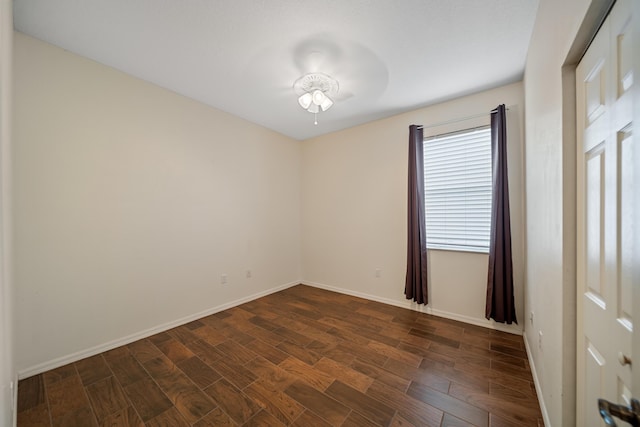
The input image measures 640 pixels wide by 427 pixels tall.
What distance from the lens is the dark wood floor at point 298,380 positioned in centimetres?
144

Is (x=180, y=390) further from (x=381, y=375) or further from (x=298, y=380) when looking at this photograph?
(x=381, y=375)

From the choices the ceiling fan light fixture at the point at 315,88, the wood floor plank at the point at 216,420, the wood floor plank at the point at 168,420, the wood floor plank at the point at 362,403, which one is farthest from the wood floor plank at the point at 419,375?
the ceiling fan light fixture at the point at 315,88

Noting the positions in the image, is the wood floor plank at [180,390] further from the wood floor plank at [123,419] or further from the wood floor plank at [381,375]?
the wood floor plank at [381,375]

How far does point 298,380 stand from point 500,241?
7.87 ft

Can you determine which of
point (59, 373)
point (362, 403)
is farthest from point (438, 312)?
point (59, 373)

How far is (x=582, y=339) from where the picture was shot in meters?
0.99

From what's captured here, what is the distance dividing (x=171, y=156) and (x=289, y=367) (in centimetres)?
256

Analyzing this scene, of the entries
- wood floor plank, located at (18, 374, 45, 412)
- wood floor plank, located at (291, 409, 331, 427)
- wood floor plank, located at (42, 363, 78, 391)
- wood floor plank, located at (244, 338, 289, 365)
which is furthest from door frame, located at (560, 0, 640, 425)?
wood floor plank, located at (42, 363, 78, 391)

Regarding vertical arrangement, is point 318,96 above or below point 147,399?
above

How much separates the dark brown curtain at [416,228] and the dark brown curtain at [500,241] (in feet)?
2.26

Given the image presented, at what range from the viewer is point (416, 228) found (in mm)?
2891

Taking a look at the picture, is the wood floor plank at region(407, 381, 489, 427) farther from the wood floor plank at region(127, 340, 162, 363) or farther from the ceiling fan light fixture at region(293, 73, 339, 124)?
the ceiling fan light fixture at region(293, 73, 339, 124)

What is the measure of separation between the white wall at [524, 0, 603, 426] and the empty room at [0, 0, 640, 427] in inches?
0.5

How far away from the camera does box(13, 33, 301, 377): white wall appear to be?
1792mm
